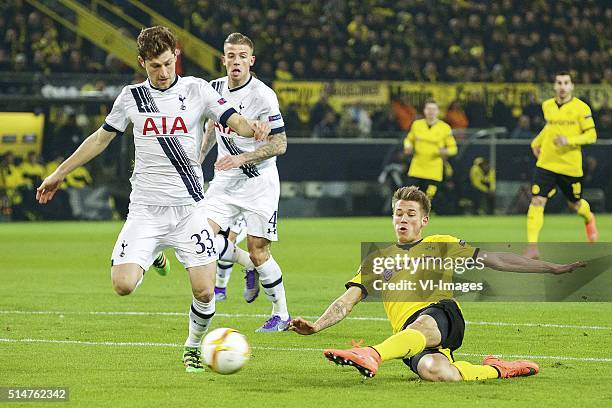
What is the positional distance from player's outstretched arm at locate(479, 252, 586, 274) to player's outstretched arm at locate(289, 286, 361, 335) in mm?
752

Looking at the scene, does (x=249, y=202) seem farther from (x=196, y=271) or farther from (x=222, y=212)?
(x=196, y=271)

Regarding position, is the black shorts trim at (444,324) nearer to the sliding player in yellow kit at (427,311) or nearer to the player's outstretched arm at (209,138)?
the sliding player in yellow kit at (427,311)

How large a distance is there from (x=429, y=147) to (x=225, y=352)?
13.7m

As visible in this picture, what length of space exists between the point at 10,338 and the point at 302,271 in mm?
6541

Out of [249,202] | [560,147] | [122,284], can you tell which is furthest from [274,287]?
[560,147]

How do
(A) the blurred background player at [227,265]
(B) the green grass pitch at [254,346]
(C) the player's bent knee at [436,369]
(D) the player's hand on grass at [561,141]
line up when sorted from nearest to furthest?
(B) the green grass pitch at [254,346], (C) the player's bent knee at [436,369], (A) the blurred background player at [227,265], (D) the player's hand on grass at [561,141]

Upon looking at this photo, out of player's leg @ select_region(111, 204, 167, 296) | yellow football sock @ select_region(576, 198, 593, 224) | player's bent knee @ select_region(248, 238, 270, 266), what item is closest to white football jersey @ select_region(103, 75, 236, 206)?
player's leg @ select_region(111, 204, 167, 296)

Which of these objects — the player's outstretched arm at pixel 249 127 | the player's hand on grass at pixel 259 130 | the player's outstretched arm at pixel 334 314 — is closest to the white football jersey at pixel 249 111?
the player's outstretched arm at pixel 249 127

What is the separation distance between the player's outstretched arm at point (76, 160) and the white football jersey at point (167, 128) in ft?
0.26

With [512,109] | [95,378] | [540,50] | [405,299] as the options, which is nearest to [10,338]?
[95,378]

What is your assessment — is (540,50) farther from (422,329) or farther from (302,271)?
(422,329)

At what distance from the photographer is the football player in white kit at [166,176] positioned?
7.50 m

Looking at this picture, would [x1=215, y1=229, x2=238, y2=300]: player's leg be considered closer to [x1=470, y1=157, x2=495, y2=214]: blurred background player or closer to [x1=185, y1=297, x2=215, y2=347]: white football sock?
[x1=185, y1=297, x2=215, y2=347]: white football sock

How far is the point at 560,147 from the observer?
631 inches
